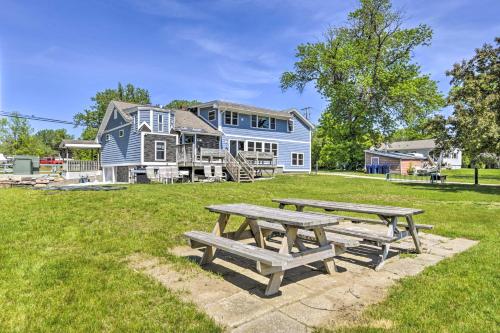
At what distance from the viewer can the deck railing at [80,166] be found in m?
26.5

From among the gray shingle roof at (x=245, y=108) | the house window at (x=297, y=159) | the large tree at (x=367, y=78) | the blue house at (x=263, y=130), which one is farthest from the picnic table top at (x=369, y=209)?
the large tree at (x=367, y=78)

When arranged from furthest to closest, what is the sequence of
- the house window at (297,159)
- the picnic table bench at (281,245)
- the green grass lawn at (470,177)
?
the house window at (297,159)
the green grass lawn at (470,177)
the picnic table bench at (281,245)

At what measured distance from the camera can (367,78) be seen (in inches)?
1382

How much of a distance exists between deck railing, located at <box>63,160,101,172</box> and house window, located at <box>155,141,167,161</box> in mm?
8996

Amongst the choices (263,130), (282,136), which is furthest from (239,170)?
(282,136)

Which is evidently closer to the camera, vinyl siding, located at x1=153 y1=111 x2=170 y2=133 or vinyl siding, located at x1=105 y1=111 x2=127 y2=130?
vinyl siding, located at x1=153 y1=111 x2=170 y2=133

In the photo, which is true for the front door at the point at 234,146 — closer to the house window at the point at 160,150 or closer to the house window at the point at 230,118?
the house window at the point at 230,118

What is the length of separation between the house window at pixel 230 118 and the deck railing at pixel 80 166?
12684 millimetres

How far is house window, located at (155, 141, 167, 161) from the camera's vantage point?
23.0m

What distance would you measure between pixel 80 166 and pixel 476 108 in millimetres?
29673

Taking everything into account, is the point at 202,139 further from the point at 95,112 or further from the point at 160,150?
the point at 95,112

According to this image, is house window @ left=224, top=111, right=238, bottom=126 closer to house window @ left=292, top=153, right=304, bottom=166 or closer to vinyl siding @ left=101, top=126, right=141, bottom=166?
vinyl siding @ left=101, top=126, right=141, bottom=166

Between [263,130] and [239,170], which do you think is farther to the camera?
[263,130]

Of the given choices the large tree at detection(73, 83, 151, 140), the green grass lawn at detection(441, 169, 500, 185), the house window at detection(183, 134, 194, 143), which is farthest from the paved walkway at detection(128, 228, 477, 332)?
the large tree at detection(73, 83, 151, 140)
